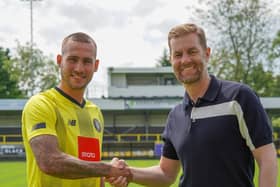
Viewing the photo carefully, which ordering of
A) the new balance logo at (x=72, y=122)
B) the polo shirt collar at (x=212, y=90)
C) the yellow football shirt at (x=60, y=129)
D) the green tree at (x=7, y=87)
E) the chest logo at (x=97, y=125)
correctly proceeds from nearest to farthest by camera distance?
the polo shirt collar at (x=212, y=90) < the yellow football shirt at (x=60, y=129) < the new balance logo at (x=72, y=122) < the chest logo at (x=97, y=125) < the green tree at (x=7, y=87)

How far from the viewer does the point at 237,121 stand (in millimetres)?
3164

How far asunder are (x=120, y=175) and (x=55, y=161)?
2.55 feet

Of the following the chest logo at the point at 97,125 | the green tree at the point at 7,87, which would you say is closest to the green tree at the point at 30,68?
the green tree at the point at 7,87

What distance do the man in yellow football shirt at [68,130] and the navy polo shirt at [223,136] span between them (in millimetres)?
741

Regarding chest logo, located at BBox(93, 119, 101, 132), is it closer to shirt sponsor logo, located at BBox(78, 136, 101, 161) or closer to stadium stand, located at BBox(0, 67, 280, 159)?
shirt sponsor logo, located at BBox(78, 136, 101, 161)

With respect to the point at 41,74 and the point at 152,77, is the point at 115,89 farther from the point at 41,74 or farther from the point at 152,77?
the point at 41,74

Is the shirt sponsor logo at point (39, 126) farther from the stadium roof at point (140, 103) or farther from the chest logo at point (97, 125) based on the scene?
the stadium roof at point (140, 103)

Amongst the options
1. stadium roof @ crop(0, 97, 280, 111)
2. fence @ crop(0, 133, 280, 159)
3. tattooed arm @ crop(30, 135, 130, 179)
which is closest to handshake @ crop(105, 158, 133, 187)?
tattooed arm @ crop(30, 135, 130, 179)

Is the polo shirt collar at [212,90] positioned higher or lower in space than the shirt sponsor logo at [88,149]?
higher

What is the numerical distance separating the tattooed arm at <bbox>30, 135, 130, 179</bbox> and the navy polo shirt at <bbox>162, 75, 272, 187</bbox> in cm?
73

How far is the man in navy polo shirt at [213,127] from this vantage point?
3115mm

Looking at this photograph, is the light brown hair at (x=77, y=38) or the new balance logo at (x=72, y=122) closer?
the new balance logo at (x=72, y=122)

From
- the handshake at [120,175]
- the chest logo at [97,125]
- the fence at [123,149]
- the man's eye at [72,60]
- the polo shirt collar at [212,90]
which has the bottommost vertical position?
the fence at [123,149]

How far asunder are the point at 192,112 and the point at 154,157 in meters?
27.2
